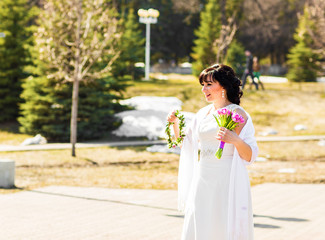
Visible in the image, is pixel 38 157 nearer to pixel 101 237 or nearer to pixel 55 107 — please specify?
pixel 55 107

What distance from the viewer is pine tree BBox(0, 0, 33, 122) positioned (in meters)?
28.6

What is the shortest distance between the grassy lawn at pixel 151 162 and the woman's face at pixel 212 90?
8647mm

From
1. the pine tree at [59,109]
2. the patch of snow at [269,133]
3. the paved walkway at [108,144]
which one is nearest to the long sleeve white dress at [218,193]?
the paved walkway at [108,144]

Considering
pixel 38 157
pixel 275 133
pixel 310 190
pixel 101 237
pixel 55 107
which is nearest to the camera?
pixel 101 237

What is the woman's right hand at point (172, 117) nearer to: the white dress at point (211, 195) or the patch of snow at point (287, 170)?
the white dress at point (211, 195)

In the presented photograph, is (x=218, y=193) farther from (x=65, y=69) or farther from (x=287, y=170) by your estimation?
(x=65, y=69)

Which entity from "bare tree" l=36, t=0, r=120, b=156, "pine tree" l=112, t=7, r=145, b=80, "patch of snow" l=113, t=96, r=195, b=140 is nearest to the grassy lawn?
"bare tree" l=36, t=0, r=120, b=156

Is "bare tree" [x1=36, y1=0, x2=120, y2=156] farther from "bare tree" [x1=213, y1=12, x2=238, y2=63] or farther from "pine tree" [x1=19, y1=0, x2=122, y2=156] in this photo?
"bare tree" [x1=213, y1=12, x2=238, y2=63]

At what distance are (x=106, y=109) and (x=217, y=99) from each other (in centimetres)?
2058

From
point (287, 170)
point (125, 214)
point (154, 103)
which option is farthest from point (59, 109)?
point (125, 214)

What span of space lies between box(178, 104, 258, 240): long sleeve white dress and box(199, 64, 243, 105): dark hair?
98mm

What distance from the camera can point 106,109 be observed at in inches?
1001

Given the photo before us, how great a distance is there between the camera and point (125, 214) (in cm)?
979

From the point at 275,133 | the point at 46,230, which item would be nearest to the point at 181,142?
the point at 46,230
